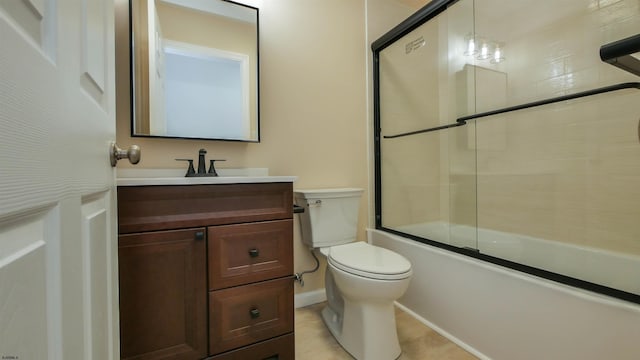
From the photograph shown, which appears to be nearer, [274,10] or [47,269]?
[47,269]

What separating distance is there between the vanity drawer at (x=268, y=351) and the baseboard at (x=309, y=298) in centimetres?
55

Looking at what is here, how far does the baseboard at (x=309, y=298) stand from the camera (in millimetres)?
1794

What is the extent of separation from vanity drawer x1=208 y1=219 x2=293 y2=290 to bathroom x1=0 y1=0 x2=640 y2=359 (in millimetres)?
590

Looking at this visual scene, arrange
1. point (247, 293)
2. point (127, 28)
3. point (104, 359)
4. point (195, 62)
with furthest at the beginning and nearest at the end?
point (195, 62) → point (127, 28) → point (247, 293) → point (104, 359)

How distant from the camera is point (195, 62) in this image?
4.87 feet

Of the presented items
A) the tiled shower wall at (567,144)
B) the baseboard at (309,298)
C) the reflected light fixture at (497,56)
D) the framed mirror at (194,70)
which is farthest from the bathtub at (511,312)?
the framed mirror at (194,70)

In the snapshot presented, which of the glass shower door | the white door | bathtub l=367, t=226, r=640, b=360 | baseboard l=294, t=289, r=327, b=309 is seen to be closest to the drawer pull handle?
the white door

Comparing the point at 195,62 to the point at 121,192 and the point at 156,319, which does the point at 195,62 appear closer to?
the point at 121,192

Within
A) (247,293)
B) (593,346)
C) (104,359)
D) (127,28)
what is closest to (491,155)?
(593,346)

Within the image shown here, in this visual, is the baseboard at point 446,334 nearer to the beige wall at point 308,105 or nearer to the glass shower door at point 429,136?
the glass shower door at point 429,136

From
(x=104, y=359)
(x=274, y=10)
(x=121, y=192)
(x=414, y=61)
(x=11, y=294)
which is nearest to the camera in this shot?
(x=11, y=294)

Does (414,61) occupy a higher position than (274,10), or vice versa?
(274,10)

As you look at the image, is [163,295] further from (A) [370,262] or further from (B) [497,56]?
(B) [497,56]

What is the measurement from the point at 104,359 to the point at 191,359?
0.56 m
